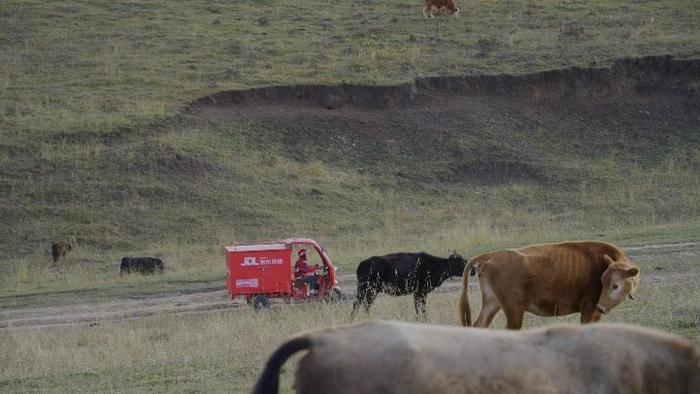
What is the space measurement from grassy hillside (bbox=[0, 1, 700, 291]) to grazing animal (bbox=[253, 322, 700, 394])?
19.4 meters

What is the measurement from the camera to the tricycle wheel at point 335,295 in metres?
20.5

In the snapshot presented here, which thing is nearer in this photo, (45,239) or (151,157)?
(45,239)

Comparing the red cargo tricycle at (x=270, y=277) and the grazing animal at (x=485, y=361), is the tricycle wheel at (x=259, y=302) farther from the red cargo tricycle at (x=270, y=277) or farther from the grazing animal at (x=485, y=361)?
the grazing animal at (x=485, y=361)

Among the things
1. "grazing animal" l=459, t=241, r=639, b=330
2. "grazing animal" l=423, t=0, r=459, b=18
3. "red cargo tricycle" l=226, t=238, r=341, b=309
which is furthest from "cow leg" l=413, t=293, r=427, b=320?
"grazing animal" l=423, t=0, r=459, b=18

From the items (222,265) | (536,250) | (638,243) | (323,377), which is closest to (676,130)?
(638,243)

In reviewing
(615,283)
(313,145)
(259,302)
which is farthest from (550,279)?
(313,145)

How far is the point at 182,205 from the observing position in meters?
33.1

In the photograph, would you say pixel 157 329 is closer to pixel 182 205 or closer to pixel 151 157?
pixel 182 205

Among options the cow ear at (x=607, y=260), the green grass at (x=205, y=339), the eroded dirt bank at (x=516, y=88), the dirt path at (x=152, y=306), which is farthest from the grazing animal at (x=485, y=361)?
the eroded dirt bank at (x=516, y=88)

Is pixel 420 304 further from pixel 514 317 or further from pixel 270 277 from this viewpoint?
pixel 514 317

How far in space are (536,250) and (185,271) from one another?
608 inches

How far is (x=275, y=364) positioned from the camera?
6141mm

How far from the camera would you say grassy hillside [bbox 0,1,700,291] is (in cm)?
3116

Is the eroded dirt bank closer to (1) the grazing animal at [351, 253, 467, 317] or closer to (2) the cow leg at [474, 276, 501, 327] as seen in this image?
(1) the grazing animal at [351, 253, 467, 317]
